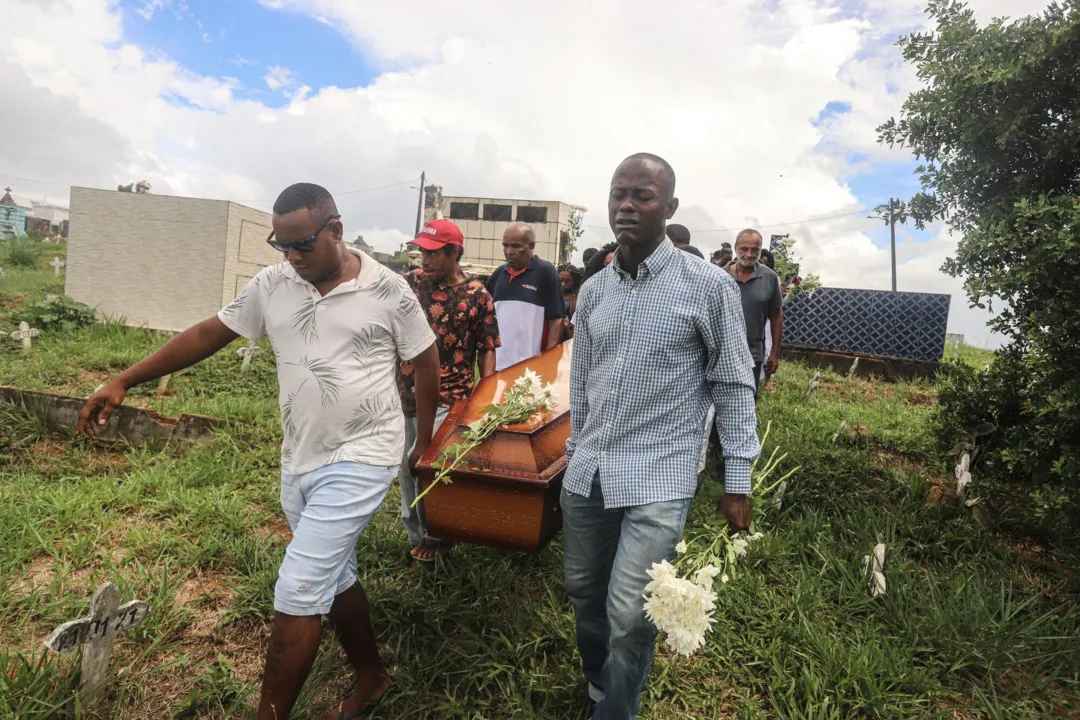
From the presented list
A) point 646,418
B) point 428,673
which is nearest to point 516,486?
point 646,418

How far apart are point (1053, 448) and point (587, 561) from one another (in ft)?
8.63

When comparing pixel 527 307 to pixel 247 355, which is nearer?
pixel 527 307

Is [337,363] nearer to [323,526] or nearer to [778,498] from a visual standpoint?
[323,526]

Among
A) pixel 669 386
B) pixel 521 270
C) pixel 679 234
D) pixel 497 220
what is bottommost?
pixel 669 386

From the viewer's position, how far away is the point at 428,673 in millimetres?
2715

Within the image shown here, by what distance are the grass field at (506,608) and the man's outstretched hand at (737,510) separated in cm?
92

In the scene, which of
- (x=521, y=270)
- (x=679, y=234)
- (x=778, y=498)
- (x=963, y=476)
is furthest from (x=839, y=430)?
(x=521, y=270)

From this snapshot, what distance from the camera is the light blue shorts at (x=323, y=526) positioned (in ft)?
6.62

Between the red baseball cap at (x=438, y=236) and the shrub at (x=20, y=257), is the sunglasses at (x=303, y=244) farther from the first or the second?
the shrub at (x=20, y=257)

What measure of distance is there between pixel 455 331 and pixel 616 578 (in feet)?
5.58

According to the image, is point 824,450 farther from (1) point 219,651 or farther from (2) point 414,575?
(1) point 219,651

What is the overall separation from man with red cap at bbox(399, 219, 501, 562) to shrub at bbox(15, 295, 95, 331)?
20.3ft

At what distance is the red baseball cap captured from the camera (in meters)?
3.36

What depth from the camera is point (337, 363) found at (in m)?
2.16
